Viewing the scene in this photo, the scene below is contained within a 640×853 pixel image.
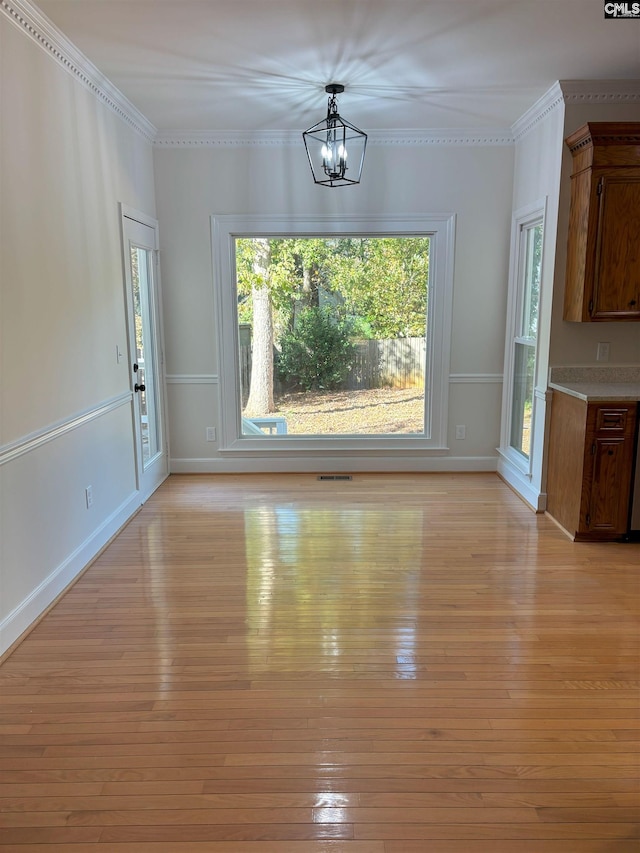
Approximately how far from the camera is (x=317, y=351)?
5398mm

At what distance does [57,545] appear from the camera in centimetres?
312

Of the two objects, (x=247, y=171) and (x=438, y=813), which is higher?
(x=247, y=171)

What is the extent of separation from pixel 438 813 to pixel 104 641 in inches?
65.0

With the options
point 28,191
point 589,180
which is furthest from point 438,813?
point 589,180

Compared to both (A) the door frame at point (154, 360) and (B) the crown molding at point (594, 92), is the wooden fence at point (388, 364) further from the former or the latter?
(B) the crown molding at point (594, 92)

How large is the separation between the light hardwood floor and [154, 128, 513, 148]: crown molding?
320 cm

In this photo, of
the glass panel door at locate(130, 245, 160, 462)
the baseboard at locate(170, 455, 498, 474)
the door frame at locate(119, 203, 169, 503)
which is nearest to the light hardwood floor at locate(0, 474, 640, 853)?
the door frame at locate(119, 203, 169, 503)

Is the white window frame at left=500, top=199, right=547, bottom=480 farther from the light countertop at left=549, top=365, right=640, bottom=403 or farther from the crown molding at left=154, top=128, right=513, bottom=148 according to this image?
the crown molding at left=154, top=128, right=513, bottom=148

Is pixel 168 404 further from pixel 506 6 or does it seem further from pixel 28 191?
pixel 506 6

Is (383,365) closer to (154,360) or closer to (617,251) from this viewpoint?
(154,360)

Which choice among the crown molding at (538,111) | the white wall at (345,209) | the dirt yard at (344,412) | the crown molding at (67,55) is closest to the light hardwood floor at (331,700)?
the dirt yard at (344,412)

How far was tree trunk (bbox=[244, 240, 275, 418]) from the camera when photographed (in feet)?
17.1

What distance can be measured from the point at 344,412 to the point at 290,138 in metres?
2.36

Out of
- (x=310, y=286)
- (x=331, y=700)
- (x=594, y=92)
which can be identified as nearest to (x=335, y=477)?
(x=310, y=286)
